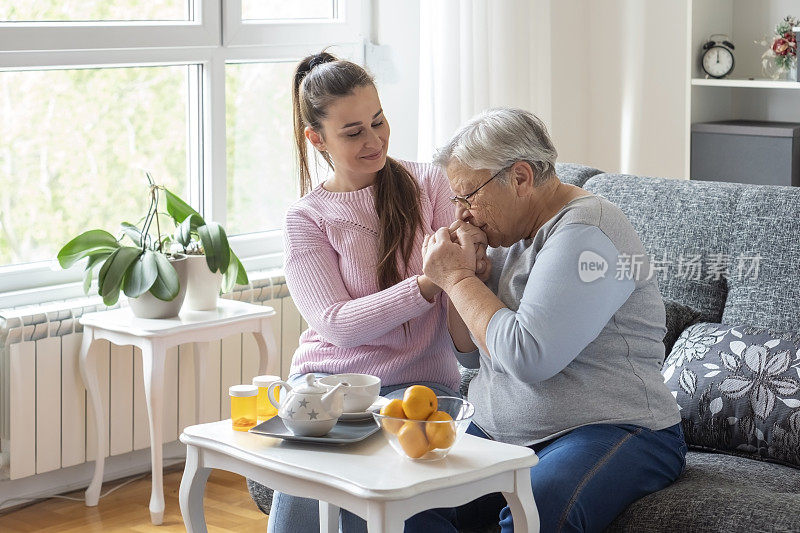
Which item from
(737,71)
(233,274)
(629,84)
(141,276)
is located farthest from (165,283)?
(737,71)

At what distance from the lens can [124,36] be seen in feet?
11.3

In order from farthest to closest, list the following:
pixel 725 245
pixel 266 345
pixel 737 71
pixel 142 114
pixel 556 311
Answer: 1. pixel 737 71
2. pixel 142 114
3. pixel 266 345
4. pixel 725 245
5. pixel 556 311

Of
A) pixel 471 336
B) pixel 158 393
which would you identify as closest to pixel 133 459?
pixel 158 393

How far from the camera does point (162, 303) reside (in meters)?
3.22

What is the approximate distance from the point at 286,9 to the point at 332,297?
6.10ft

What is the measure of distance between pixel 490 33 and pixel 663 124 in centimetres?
83

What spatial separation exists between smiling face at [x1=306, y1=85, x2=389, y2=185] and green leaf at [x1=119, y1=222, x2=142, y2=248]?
1012mm

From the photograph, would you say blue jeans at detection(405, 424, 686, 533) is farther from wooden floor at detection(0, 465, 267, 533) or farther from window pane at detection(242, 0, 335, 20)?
window pane at detection(242, 0, 335, 20)

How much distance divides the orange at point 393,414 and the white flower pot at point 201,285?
161 centimetres

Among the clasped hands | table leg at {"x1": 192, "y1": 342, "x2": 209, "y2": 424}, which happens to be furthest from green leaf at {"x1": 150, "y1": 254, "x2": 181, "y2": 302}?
the clasped hands

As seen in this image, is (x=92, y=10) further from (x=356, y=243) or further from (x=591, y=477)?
(x=591, y=477)

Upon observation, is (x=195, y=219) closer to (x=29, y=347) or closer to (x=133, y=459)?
(x=29, y=347)

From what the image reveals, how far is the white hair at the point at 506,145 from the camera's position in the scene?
209 cm

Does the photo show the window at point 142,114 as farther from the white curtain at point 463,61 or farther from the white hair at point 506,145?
the white hair at point 506,145
